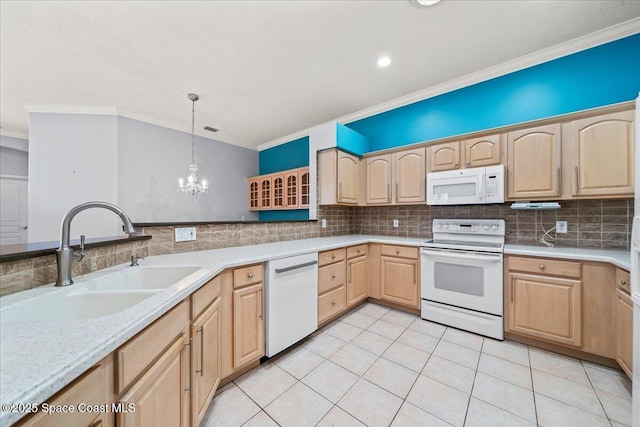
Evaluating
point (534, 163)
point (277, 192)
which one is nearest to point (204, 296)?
point (534, 163)

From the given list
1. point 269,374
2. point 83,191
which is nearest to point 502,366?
point 269,374

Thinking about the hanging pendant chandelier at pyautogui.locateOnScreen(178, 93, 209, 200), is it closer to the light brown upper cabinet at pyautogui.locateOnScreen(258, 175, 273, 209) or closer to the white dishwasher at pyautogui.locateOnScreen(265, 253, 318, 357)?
the light brown upper cabinet at pyautogui.locateOnScreen(258, 175, 273, 209)

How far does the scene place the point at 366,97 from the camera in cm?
322

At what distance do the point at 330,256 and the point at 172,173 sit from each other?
3.59 metres

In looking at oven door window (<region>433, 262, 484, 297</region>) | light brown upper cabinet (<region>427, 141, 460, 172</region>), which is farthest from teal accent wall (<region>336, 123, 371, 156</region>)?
oven door window (<region>433, 262, 484, 297</region>)

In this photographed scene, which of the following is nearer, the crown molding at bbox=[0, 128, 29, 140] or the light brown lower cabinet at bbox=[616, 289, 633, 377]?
the light brown lower cabinet at bbox=[616, 289, 633, 377]

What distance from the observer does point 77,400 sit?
1.78 feet

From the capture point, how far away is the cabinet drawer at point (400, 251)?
8.72 feet

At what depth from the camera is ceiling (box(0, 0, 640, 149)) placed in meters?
1.85

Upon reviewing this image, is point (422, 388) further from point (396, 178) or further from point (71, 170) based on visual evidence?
point (71, 170)

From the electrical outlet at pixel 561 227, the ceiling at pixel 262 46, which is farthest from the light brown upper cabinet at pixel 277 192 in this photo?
the electrical outlet at pixel 561 227

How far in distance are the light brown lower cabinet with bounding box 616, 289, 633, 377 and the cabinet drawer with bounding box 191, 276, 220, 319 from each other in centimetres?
260

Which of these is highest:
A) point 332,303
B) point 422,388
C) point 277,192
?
point 277,192

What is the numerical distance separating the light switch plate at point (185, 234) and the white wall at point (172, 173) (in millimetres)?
2611
